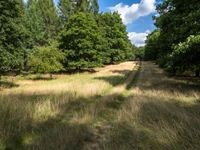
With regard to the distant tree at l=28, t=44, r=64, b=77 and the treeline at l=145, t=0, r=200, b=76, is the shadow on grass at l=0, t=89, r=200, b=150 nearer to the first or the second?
the treeline at l=145, t=0, r=200, b=76

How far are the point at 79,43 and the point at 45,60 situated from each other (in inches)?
254

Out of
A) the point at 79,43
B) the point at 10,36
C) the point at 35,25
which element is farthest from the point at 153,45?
the point at 10,36

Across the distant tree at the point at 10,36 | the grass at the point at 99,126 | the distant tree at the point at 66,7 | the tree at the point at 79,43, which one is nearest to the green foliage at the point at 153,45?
the tree at the point at 79,43

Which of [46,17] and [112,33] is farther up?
[46,17]

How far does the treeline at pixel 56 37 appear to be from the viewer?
19.4 meters

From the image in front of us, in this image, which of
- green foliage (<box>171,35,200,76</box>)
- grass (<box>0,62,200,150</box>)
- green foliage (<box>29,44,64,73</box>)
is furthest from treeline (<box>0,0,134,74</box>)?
green foliage (<box>171,35,200,76</box>)

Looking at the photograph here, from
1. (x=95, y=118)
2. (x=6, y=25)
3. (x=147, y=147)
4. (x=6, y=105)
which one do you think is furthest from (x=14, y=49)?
(x=147, y=147)

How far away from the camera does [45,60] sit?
2767 cm

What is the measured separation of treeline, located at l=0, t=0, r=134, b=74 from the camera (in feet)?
63.6

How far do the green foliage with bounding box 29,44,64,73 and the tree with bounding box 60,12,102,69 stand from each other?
383 cm

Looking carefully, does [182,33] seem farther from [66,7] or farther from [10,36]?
[66,7]

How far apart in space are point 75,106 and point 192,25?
33.1 feet

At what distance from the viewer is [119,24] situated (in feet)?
187

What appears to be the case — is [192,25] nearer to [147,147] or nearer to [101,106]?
[101,106]
